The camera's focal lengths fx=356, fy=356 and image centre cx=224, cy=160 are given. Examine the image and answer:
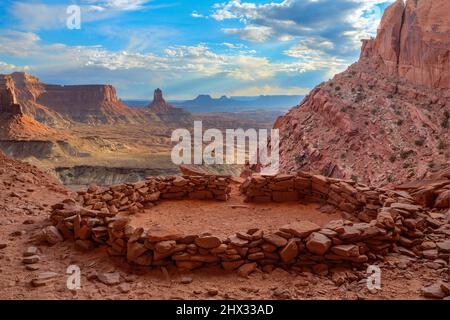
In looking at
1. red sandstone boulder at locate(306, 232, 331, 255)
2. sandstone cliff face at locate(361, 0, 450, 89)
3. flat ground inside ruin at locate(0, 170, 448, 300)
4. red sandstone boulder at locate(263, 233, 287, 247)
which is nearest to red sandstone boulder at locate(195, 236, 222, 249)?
flat ground inside ruin at locate(0, 170, 448, 300)

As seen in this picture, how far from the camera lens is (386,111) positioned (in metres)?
29.7

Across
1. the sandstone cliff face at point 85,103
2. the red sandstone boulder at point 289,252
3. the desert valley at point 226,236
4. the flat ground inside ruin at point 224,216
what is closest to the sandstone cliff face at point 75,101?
the sandstone cliff face at point 85,103

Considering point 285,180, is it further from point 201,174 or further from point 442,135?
point 442,135

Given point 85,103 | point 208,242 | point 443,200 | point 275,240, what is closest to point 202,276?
point 208,242

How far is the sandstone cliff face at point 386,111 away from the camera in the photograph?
82.6 feet

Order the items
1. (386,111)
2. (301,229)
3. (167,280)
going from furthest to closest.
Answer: (386,111), (301,229), (167,280)

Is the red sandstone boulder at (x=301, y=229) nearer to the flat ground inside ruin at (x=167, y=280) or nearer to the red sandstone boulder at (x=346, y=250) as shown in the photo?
the red sandstone boulder at (x=346, y=250)

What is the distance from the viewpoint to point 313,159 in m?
29.1

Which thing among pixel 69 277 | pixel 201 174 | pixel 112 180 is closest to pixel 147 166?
pixel 112 180

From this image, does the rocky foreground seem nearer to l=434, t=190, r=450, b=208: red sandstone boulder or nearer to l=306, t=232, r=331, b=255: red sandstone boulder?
l=306, t=232, r=331, b=255: red sandstone boulder

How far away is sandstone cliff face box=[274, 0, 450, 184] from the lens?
82.6 ft

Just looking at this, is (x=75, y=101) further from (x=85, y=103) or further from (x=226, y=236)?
(x=226, y=236)

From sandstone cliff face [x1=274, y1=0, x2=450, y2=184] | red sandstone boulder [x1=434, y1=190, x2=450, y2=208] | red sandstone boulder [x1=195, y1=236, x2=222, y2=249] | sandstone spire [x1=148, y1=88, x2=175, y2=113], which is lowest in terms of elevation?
red sandstone boulder [x1=195, y1=236, x2=222, y2=249]
